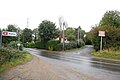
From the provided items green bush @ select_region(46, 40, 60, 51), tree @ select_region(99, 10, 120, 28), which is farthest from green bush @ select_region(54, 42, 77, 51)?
tree @ select_region(99, 10, 120, 28)

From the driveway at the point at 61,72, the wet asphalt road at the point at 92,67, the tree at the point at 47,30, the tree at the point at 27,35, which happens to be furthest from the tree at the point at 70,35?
the driveway at the point at 61,72

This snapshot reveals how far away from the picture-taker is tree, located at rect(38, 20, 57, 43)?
65.2 metres

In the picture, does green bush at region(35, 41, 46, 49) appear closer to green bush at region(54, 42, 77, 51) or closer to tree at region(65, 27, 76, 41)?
tree at region(65, 27, 76, 41)

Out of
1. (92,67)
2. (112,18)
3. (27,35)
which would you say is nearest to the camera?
(92,67)

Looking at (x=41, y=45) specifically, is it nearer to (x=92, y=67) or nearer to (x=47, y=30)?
(x=47, y=30)

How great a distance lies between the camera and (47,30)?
6481 cm

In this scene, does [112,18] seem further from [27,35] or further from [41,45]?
[27,35]

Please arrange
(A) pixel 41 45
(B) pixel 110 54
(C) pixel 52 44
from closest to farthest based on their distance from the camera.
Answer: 1. (B) pixel 110 54
2. (C) pixel 52 44
3. (A) pixel 41 45

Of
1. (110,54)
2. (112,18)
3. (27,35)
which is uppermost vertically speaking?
(112,18)

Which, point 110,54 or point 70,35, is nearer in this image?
point 110,54

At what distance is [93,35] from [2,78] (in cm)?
3186

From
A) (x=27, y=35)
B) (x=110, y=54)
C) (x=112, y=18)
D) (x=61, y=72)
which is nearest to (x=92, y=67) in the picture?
(x=61, y=72)

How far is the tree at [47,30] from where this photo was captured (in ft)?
214

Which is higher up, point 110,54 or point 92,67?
point 110,54
